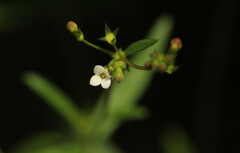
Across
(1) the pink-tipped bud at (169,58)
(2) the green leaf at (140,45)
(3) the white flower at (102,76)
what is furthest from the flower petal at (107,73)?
(1) the pink-tipped bud at (169,58)

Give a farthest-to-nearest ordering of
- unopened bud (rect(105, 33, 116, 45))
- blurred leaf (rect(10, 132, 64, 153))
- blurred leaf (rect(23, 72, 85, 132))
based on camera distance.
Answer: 1. blurred leaf (rect(10, 132, 64, 153))
2. blurred leaf (rect(23, 72, 85, 132))
3. unopened bud (rect(105, 33, 116, 45))

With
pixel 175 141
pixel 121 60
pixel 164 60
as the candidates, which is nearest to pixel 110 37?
pixel 121 60

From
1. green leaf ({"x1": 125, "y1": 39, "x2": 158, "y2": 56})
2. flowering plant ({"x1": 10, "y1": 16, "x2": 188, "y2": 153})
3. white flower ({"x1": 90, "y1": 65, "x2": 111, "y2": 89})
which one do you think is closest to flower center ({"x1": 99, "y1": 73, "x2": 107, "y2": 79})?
white flower ({"x1": 90, "y1": 65, "x2": 111, "y2": 89})

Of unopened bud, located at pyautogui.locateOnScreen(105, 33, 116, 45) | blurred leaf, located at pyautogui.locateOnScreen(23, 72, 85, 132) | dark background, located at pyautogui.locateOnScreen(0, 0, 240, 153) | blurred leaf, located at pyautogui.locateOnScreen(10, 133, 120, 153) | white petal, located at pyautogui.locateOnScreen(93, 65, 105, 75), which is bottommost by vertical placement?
white petal, located at pyautogui.locateOnScreen(93, 65, 105, 75)

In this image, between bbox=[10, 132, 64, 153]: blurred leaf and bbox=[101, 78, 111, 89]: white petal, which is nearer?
bbox=[101, 78, 111, 89]: white petal

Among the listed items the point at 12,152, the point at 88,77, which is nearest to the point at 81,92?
the point at 88,77

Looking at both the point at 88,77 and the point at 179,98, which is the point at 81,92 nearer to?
the point at 88,77

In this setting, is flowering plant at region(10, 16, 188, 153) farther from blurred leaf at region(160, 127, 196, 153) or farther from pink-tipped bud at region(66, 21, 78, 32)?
pink-tipped bud at region(66, 21, 78, 32)

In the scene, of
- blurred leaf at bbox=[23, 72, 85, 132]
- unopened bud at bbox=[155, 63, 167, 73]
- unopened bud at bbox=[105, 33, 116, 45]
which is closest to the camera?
unopened bud at bbox=[155, 63, 167, 73]
